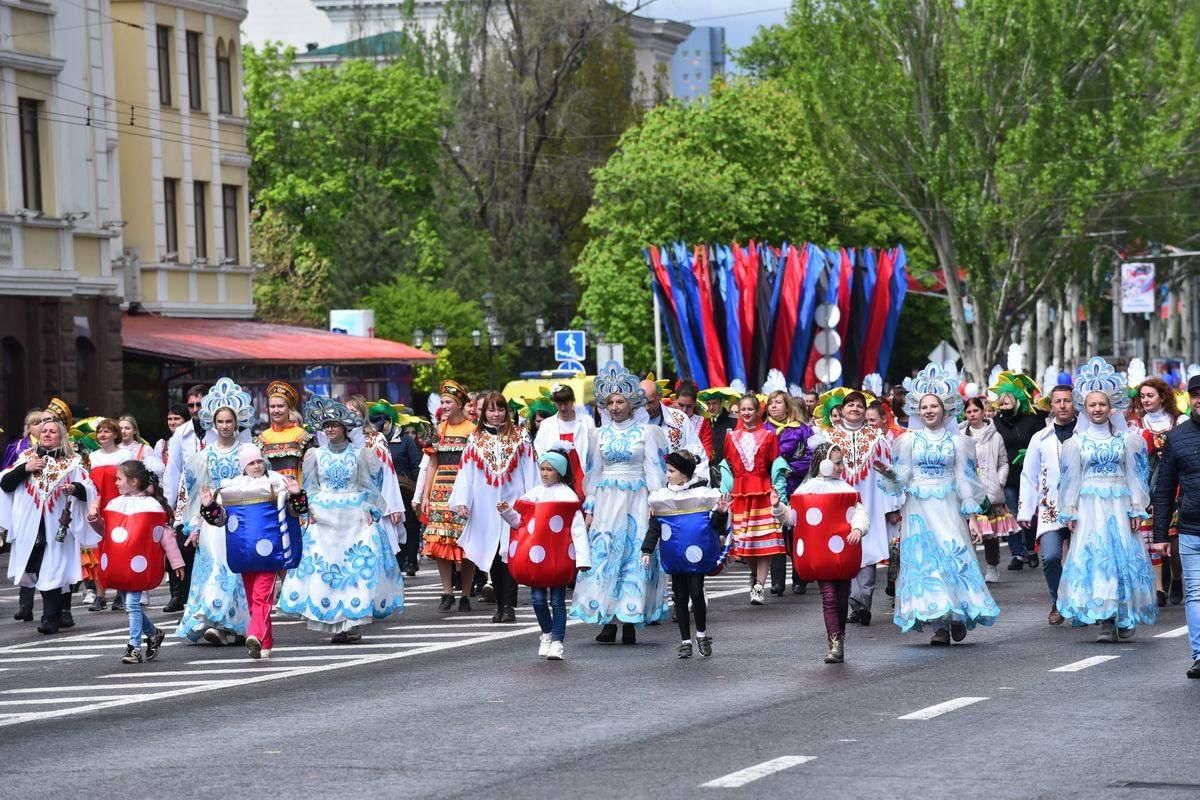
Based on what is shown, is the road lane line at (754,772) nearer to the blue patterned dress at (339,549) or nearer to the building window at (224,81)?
the blue patterned dress at (339,549)

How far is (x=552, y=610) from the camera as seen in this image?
52.4ft

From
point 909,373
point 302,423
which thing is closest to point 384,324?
point 909,373

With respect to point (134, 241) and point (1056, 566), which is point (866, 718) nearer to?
point (1056, 566)

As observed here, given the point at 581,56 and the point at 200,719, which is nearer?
the point at 200,719

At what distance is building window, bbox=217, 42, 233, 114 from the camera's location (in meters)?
50.6

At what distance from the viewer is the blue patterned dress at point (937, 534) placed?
53.3 ft

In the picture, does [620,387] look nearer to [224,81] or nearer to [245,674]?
[245,674]

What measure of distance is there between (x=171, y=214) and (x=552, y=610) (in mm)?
34316

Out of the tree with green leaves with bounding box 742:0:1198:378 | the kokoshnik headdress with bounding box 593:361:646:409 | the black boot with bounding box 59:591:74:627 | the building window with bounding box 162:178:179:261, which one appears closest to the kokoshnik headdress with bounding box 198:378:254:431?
the kokoshnik headdress with bounding box 593:361:646:409

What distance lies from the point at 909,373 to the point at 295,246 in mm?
19146

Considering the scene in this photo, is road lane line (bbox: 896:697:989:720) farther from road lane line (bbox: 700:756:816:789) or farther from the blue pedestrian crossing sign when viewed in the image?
the blue pedestrian crossing sign

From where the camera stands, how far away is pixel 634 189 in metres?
71.2

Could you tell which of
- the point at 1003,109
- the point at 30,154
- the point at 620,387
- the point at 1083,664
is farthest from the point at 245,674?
the point at 1003,109

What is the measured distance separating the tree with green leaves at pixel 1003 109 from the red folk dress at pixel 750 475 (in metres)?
32.6
